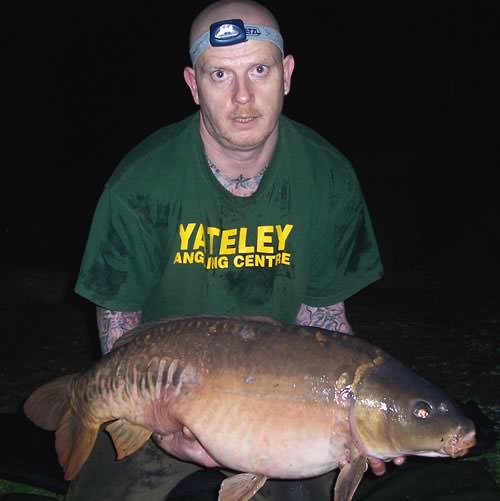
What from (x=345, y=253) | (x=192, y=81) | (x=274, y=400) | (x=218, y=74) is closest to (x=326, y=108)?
(x=345, y=253)

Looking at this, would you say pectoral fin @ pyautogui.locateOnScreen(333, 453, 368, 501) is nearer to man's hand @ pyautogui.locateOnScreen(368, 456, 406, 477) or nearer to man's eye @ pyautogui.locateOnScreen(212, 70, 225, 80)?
man's hand @ pyautogui.locateOnScreen(368, 456, 406, 477)

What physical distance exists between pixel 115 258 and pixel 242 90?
72 cm

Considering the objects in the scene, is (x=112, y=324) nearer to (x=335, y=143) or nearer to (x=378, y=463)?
(x=378, y=463)

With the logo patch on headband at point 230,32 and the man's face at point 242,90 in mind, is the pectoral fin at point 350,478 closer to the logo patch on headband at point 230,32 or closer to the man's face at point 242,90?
the man's face at point 242,90

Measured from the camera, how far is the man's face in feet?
7.22

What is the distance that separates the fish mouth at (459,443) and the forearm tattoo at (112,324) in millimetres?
1165

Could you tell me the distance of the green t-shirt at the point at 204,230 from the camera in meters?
2.32

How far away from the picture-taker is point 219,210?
2.33 meters

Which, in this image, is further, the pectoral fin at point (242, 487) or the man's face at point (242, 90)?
the man's face at point (242, 90)

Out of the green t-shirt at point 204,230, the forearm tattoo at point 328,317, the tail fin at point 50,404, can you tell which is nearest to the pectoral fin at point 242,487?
the tail fin at point 50,404

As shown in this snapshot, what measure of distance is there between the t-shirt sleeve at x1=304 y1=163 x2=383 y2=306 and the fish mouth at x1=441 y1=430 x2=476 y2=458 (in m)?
0.93

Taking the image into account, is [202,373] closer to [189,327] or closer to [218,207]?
[189,327]

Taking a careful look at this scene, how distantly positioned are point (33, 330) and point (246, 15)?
3139mm

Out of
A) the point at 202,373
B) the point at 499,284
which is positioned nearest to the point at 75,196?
the point at 499,284
